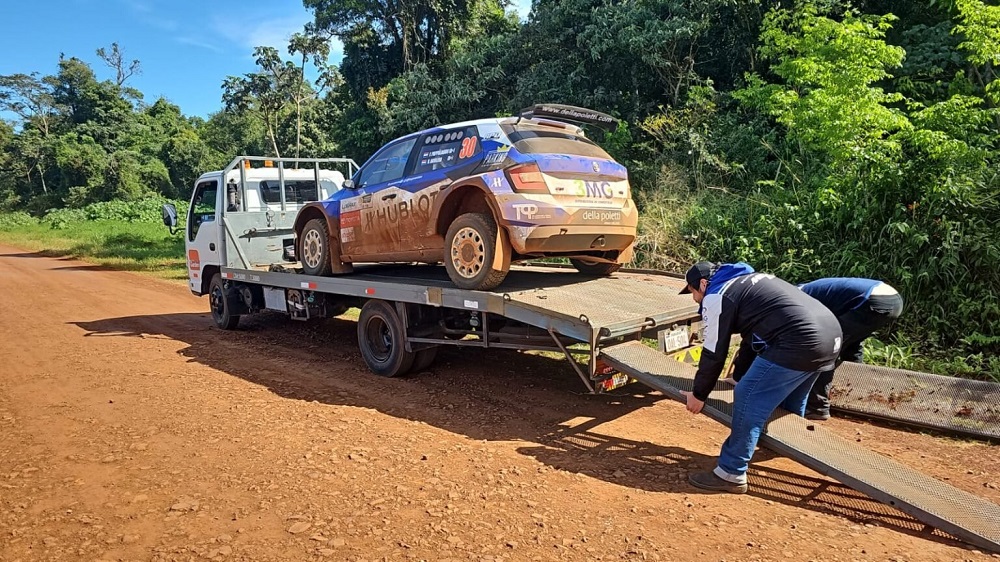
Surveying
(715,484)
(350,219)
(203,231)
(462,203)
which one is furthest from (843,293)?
(203,231)

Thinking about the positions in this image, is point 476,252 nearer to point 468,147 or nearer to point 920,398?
point 468,147

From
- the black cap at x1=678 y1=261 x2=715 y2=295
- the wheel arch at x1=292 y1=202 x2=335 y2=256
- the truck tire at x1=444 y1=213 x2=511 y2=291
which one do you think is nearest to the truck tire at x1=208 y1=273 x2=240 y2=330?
the wheel arch at x1=292 y1=202 x2=335 y2=256

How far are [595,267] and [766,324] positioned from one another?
10.2 feet

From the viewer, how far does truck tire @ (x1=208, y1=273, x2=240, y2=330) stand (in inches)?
366

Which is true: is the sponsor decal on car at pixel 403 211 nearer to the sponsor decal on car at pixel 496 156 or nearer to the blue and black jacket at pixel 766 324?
the sponsor decal on car at pixel 496 156

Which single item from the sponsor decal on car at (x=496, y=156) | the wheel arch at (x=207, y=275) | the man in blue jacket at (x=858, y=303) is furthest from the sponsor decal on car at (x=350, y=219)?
the man in blue jacket at (x=858, y=303)

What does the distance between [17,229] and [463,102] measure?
1291 inches

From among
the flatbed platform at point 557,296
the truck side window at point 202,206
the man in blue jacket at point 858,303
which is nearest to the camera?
the man in blue jacket at point 858,303

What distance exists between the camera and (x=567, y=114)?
19.8 feet

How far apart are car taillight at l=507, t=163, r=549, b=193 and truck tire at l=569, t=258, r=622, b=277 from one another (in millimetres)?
1478

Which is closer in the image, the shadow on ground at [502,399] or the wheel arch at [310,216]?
the shadow on ground at [502,399]

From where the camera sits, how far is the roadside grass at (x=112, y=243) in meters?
19.7

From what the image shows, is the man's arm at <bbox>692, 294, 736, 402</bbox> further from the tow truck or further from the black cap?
the tow truck

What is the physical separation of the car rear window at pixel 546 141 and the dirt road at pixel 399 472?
2.22 meters
